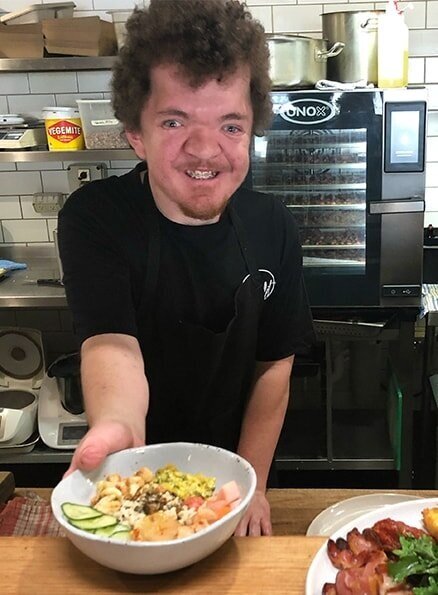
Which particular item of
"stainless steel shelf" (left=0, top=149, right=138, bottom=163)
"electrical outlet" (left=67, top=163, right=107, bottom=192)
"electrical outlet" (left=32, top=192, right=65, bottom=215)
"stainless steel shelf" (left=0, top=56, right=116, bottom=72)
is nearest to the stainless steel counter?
"electrical outlet" (left=32, top=192, right=65, bottom=215)

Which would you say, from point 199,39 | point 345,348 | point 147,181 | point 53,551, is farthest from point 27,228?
point 53,551

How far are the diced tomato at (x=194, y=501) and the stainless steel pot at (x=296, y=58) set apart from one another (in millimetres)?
1920

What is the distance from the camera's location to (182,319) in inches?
59.9

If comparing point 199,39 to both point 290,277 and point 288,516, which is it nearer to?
point 290,277

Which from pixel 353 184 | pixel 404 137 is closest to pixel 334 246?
pixel 353 184

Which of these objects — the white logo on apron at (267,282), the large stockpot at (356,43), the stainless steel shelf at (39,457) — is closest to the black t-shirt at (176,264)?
the white logo on apron at (267,282)

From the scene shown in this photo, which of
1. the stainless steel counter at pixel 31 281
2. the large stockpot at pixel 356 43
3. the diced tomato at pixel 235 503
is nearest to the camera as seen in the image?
the diced tomato at pixel 235 503

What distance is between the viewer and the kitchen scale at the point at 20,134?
2881 mm

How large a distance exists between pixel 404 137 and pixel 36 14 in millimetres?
1652

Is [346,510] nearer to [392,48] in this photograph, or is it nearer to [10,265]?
[392,48]

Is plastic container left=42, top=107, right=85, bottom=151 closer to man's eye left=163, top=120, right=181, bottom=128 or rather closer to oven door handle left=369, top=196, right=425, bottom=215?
oven door handle left=369, top=196, right=425, bottom=215

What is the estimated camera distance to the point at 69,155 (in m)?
2.86

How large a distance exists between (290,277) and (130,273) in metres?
0.39

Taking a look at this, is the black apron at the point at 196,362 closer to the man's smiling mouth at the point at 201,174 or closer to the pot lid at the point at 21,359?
the man's smiling mouth at the point at 201,174
